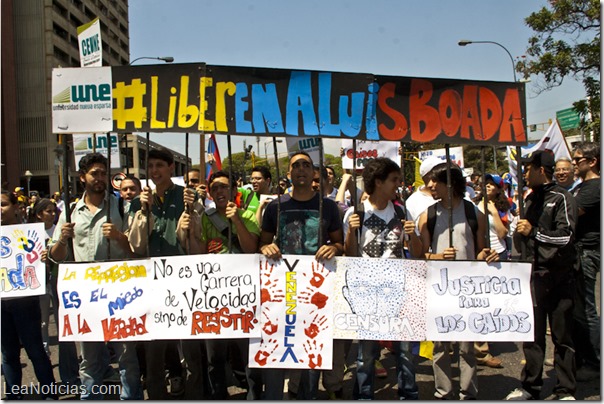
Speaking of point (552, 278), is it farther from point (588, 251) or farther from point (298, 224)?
point (298, 224)

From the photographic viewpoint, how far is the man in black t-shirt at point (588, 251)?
15.3ft

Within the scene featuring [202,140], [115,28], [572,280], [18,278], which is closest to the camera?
[572,280]

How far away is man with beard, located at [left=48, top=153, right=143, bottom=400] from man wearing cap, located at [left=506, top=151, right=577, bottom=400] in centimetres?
Result: 307

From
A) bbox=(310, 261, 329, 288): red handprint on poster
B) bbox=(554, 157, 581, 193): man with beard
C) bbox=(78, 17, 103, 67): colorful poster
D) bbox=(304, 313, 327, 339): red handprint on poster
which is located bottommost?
bbox=(304, 313, 327, 339): red handprint on poster

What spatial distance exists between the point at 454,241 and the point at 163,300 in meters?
2.28

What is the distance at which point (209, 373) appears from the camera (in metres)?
4.33

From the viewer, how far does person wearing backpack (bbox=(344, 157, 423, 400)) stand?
13.4ft

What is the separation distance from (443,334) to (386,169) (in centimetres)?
131

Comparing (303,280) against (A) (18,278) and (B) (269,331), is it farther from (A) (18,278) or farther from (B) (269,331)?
(A) (18,278)

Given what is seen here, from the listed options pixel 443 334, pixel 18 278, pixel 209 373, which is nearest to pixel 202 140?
pixel 18 278

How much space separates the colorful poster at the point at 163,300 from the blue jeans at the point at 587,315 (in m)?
2.71

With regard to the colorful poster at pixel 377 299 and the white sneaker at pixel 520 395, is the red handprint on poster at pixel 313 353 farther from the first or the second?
the white sneaker at pixel 520 395

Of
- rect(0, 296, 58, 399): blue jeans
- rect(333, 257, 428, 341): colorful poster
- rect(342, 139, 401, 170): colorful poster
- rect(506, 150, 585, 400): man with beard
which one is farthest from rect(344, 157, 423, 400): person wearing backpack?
rect(342, 139, 401, 170): colorful poster

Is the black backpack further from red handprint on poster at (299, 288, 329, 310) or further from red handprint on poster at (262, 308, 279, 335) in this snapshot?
red handprint on poster at (262, 308, 279, 335)
